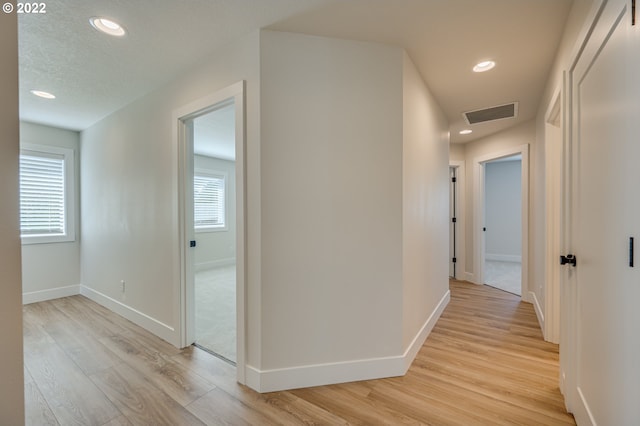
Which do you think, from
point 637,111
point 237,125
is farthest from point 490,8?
point 237,125

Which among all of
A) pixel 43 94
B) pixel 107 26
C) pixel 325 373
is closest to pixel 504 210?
pixel 325 373

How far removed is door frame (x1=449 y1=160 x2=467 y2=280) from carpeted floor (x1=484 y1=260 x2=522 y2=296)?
479 millimetres

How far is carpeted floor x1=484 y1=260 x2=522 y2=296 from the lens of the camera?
444 centimetres

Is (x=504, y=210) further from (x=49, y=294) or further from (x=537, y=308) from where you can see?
(x=49, y=294)

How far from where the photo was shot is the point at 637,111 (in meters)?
0.96

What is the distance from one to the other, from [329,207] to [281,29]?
3.97 ft

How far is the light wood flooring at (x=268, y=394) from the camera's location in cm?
163

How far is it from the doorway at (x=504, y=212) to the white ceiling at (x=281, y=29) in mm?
4739

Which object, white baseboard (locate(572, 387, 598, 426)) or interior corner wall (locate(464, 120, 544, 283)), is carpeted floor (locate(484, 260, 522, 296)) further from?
white baseboard (locate(572, 387, 598, 426))

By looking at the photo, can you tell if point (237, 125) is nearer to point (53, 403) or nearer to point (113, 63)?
point (113, 63)

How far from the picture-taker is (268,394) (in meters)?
1.83

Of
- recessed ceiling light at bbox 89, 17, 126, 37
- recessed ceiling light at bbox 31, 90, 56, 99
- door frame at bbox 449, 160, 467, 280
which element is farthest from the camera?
door frame at bbox 449, 160, 467, 280

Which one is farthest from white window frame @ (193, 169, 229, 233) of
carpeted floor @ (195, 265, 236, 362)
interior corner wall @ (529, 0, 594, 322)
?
interior corner wall @ (529, 0, 594, 322)

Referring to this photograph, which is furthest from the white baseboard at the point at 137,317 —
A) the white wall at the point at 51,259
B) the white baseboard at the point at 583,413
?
the white baseboard at the point at 583,413
